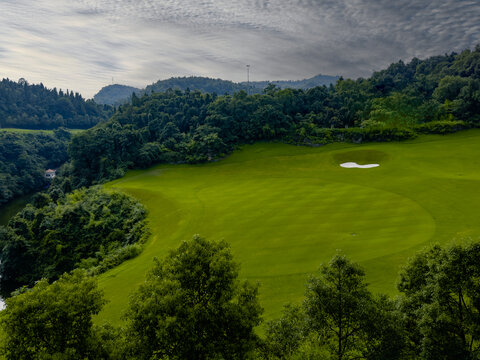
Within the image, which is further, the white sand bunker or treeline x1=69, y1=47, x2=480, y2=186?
treeline x1=69, y1=47, x2=480, y2=186

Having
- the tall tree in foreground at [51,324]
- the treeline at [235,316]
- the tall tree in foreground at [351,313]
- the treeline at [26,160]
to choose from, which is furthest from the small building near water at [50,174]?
the tall tree in foreground at [351,313]

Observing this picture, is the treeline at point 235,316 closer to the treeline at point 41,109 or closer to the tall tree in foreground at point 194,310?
the tall tree in foreground at point 194,310

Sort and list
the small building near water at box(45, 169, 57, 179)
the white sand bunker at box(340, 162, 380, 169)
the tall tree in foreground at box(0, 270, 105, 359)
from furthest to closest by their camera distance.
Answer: the small building near water at box(45, 169, 57, 179) → the white sand bunker at box(340, 162, 380, 169) → the tall tree in foreground at box(0, 270, 105, 359)

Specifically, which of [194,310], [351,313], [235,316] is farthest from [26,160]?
[351,313]

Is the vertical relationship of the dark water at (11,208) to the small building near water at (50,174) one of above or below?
below

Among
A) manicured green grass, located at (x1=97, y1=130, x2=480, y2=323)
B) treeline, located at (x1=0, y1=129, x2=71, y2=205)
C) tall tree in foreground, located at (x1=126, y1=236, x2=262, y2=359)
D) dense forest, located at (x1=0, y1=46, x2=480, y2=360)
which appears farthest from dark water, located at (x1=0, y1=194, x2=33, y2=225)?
tall tree in foreground, located at (x1=126, y1=236, x2=262, y2=359)

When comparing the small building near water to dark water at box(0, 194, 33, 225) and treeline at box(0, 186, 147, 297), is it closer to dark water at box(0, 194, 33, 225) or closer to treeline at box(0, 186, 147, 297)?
dark water at box(0, 194, 33, 225)
